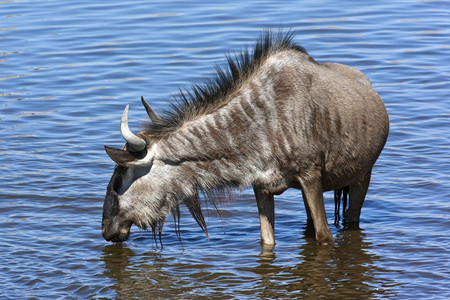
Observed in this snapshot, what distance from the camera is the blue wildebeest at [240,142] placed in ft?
27.2

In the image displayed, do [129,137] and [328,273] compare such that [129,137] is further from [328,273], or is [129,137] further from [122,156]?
[328,273]

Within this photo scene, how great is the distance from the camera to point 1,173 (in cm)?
1166

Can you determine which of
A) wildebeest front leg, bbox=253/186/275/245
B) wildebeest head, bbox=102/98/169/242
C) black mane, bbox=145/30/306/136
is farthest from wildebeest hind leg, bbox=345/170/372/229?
wildebeest head, bbox=102/98/169/242

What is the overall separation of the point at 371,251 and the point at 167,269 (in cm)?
215

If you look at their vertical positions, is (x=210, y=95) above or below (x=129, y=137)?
above

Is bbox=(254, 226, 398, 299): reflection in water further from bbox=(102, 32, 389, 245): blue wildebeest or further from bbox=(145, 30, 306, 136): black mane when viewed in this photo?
bbox=(145, 30, 306, 136): black mane

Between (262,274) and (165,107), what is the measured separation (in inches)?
186

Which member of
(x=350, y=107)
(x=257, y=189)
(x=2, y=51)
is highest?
(x=2, y=51)

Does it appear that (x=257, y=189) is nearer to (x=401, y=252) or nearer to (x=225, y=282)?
(x=225, y=282)

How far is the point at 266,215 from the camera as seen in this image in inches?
351

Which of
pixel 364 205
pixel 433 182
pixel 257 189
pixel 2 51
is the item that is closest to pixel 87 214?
pixel 257 189

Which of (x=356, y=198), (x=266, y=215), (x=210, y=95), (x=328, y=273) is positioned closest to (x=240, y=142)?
(x=210, y=95)

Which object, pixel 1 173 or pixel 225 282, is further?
pixel 1 173

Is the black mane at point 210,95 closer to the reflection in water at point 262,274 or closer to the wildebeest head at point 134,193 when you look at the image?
the wildebeest head at point 134,193
